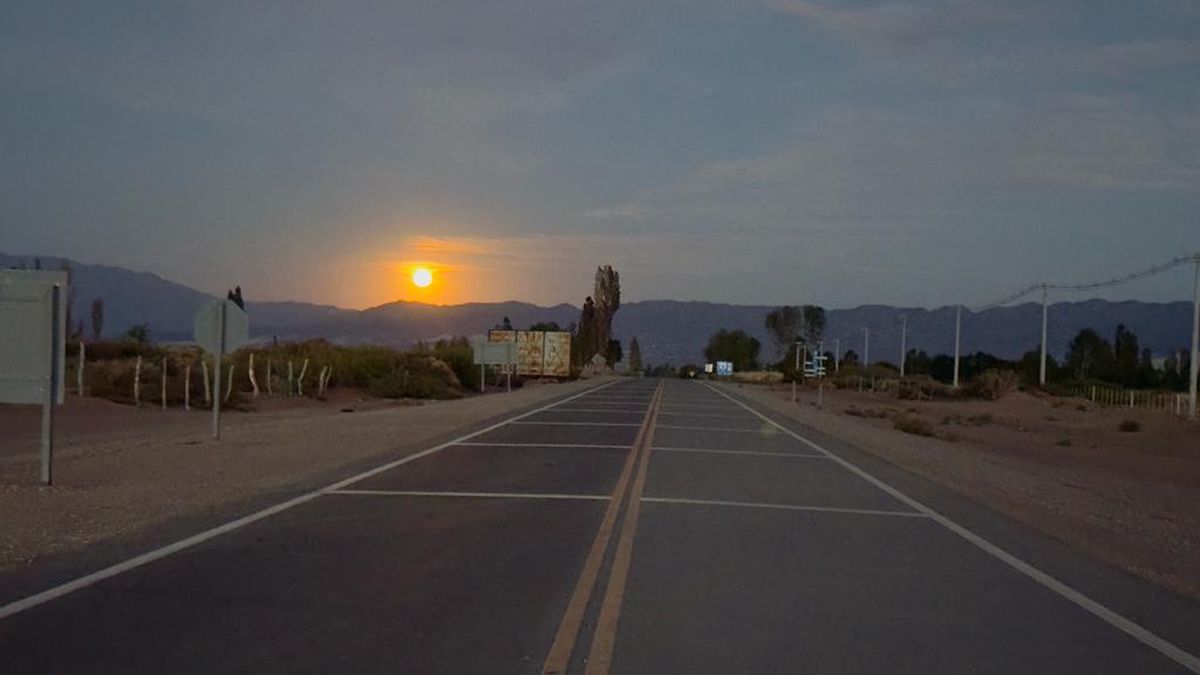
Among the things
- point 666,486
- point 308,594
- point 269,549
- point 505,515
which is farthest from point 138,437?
point 308,594

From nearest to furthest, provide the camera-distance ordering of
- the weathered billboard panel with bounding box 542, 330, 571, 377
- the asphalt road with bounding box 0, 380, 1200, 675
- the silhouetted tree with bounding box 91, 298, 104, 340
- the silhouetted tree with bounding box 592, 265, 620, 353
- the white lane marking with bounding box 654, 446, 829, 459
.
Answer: the asphalt road with bounding box 0, 380, 1200, 675
the white lane marking with bounding box 654, 446, 829, 459
the silhouetted tree with bounding box 91, 298, 104, 340
the weathered billboard panel with bounding box 542, 330, 571, 377
the silhouetted tree with bounding box 592, 265, 620, 353

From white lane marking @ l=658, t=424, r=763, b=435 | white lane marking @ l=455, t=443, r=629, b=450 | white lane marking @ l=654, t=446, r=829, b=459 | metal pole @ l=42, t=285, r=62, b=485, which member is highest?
metal pole @ l=42, t=285, r=62, b=485

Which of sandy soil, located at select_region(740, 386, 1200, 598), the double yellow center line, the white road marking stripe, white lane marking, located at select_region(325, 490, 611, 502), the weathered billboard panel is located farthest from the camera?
the weathered billboard panel

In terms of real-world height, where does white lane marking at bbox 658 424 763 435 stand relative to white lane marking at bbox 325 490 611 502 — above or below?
below

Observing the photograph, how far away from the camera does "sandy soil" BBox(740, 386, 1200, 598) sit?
1652cm

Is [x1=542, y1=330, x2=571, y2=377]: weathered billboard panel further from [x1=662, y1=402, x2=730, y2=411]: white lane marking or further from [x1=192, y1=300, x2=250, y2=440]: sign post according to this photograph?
[x1=192, y1=300, x2=250, y2=440]: sign post

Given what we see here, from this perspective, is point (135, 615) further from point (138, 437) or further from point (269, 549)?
point (138, 437)

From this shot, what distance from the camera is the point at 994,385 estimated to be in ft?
281

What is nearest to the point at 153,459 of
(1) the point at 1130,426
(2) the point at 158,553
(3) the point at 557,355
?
(2) the point at 158,553

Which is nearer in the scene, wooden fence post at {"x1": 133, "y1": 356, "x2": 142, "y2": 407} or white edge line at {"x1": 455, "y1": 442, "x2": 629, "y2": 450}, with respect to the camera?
white edge line at {"x1": 455, "y1": 442, "x2": 629, "y2": 450}

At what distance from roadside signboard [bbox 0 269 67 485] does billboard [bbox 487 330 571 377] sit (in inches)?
3319

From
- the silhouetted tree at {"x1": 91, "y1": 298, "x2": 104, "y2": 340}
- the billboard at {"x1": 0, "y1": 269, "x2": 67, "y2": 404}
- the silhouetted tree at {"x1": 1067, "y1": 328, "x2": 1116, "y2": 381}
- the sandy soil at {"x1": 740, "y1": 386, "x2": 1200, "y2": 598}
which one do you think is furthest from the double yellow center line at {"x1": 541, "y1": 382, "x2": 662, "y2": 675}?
the silhouetted tree at {"x1": 1067, "y1": 328, "x2": 1116, "y2": 381}

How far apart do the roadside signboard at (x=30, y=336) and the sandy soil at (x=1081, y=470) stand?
12.8 metres

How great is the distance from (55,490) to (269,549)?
6.49 m
